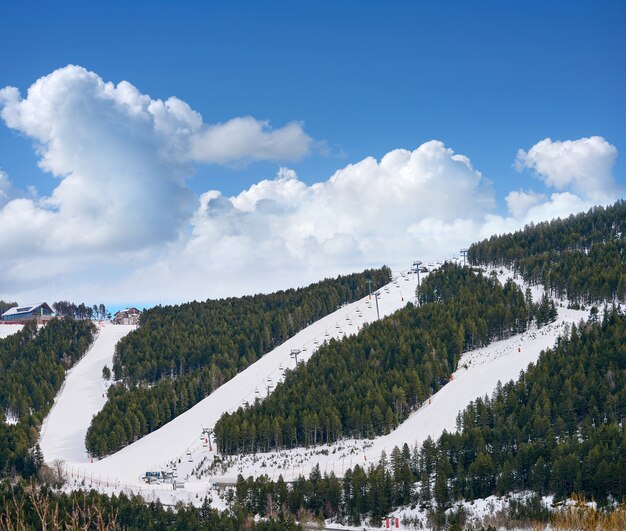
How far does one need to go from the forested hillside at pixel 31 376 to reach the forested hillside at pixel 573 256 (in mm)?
94787

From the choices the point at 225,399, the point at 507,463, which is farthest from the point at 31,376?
the point at 507,463

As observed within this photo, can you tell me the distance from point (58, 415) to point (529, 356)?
81.9 m

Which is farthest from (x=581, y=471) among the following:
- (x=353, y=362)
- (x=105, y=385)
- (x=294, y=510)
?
(x=105, y=385)

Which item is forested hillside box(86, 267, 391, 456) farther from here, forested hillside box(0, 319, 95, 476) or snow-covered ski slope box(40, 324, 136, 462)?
forested hillside box(0, 319, 95, 476)

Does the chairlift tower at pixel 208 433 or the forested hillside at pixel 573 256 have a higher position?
the forested hillside at pixel 573 256

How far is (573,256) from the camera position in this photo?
512ft

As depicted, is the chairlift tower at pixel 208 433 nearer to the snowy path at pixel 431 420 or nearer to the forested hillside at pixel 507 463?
the snowy path at pixel 431 420

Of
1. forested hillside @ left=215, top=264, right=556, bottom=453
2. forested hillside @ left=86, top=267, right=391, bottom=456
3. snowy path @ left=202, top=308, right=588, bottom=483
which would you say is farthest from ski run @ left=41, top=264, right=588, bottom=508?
forested hillside @ left=86, top=267, right=391, bottom=456

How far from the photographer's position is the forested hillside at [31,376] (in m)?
103

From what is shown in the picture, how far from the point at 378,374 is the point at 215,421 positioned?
27.4 meters

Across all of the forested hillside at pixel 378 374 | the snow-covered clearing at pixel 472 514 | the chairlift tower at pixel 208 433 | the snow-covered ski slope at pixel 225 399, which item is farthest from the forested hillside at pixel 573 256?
the chairlift tower at pixel 208 433

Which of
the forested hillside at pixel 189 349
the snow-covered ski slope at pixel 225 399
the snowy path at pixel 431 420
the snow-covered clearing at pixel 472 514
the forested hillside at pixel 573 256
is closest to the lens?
the snow-covered clearing at pixel 472 514

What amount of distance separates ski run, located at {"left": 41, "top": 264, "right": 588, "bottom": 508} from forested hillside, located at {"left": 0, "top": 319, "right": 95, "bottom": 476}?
11.4ft

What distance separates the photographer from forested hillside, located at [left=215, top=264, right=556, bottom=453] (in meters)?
103
